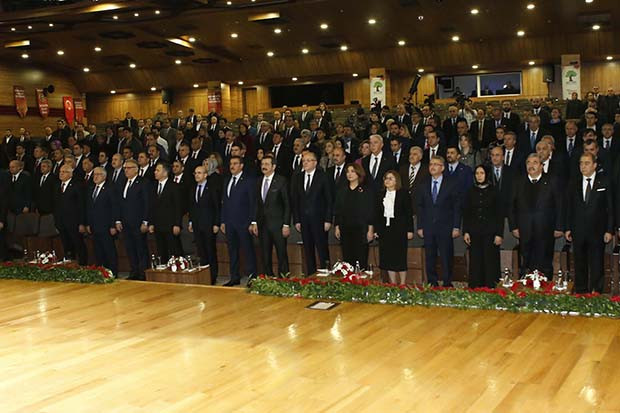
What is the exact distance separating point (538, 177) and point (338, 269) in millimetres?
1760

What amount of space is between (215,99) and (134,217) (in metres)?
13.2

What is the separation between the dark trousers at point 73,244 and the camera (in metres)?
7.55

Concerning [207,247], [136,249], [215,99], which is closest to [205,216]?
[207,247]

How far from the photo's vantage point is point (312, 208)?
20.5 feet

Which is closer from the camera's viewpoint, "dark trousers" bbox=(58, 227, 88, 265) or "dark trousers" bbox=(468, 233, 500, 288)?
"dark trousers" bbox=(468, 233, 500, 288)

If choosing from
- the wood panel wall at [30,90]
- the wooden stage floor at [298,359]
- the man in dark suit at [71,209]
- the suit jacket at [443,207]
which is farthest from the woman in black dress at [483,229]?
the wood panel wall at [30,90]

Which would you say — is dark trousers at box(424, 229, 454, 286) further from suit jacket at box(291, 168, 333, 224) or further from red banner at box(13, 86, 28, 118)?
red banner at box(13, 86, 28, 118)

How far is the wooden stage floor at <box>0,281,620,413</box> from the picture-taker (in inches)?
118

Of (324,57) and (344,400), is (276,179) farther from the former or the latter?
(324,57)

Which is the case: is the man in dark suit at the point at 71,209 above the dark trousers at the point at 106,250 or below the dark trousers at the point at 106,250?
above

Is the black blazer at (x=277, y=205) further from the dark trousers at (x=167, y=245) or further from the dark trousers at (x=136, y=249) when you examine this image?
the dark trousers at (x=136, y=249)

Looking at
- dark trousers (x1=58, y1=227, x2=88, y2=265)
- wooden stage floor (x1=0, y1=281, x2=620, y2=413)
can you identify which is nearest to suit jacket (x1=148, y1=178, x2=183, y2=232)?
dark trousers (x1=58, y1=227, x2=88, y2=265)

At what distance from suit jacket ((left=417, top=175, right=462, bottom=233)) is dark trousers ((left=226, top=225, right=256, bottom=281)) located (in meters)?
1.68

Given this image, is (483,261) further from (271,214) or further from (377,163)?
(271,214)
